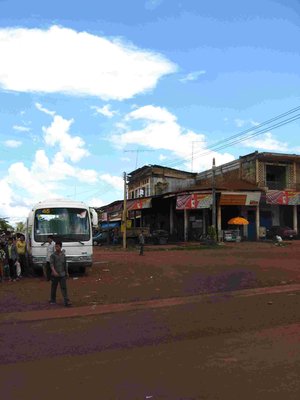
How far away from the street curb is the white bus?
20.2ft

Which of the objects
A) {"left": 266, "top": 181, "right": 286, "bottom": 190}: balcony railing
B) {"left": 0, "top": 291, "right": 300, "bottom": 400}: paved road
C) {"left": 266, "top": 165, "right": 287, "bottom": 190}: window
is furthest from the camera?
{"left": 266, "top": 165, "right": 287, "bottom": 190}: window

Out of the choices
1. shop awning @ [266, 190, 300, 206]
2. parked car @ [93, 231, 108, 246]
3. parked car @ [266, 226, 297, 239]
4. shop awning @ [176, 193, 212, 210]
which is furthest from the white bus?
parked car @ [93, 231, 108, 246]

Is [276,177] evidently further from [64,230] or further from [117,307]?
[117,307]

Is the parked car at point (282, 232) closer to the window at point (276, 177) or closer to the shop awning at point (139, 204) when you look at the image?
the window at point (276, 177)

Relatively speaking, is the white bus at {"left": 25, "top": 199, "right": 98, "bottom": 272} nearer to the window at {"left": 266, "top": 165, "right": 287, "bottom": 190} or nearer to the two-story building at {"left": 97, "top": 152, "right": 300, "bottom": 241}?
the two-story building at {"left": 97, "top": 152, "right": 300, "bottom": 241}

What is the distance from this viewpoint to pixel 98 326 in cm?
997

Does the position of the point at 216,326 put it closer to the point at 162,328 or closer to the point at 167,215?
the point at 162,328

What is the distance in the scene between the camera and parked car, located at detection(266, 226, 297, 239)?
47875mm

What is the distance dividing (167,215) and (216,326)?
44.9m

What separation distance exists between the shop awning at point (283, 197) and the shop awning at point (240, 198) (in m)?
1.68

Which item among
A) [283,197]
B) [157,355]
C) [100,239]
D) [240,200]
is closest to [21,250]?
[157,355]

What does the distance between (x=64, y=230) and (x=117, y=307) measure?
735 centimetres

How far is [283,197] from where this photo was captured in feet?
161

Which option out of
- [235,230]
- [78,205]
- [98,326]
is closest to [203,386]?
[98,326]
